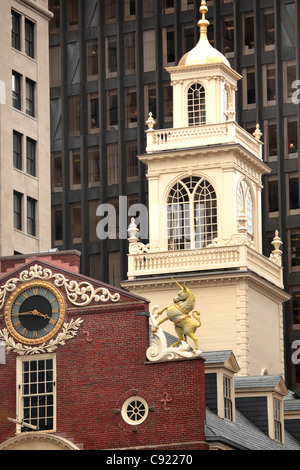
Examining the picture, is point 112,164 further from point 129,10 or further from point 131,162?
point 129,10

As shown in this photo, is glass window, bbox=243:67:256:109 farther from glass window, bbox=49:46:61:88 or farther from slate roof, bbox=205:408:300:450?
slate roof, bbox=205:408:300:450

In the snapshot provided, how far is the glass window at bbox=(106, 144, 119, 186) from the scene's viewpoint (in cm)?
14688

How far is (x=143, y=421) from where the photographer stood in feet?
253

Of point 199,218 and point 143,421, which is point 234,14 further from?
point 143,421

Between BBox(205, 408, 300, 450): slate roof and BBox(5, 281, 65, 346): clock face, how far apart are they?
7696 millimetres

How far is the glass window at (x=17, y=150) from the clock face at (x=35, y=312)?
1025 inches

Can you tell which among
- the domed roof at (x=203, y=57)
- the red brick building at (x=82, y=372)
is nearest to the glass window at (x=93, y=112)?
→ the domed roof at (x=203, y=57)

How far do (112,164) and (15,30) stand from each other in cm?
4045

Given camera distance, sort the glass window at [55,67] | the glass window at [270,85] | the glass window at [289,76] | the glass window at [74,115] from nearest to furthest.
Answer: the glass window at [289,76] → the glass window at [270,85] → the glass window at [74,115] → the glass window at [55,67]

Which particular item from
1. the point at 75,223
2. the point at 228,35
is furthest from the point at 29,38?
the point at 228,35

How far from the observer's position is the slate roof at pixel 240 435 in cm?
7675

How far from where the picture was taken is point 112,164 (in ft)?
484

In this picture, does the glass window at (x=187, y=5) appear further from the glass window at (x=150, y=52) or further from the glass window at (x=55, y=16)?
the glass window at (x=55, y=16)

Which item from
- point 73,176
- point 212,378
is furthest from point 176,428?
point 73,176
